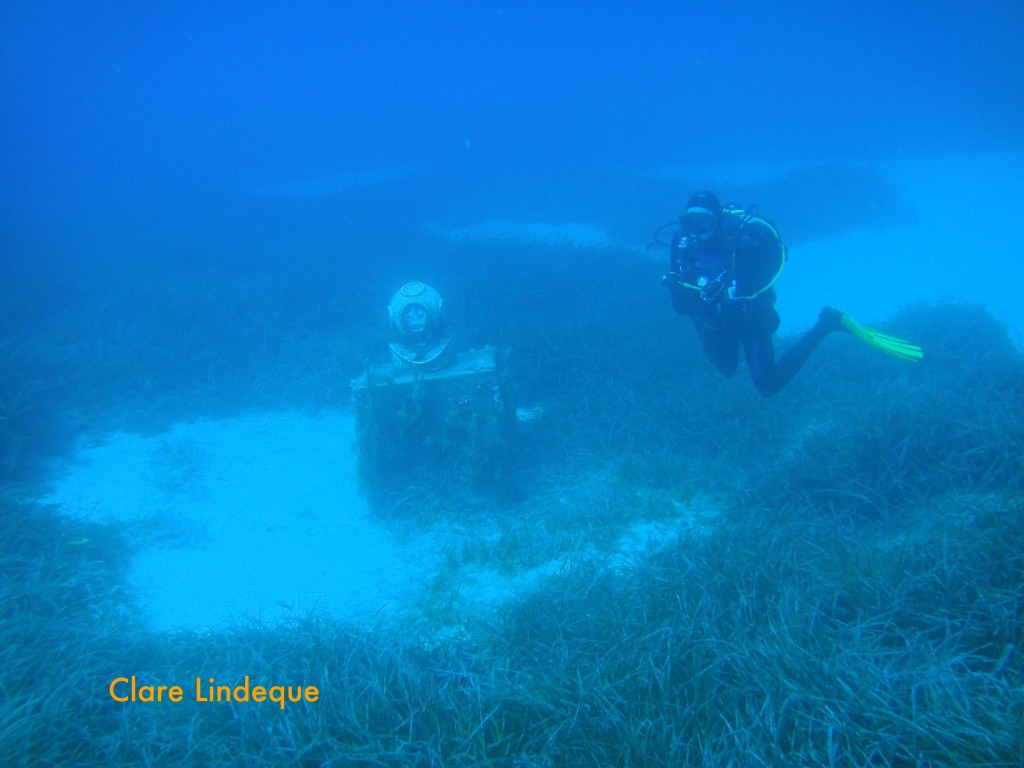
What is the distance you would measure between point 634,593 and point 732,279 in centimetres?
266

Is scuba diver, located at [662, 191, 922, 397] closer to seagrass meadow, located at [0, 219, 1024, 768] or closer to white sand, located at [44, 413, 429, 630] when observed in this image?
seagrass meadow, located at [0, 219, 1024, 768]

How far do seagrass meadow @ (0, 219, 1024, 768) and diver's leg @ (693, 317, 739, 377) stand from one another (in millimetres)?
824

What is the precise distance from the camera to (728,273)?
4.53m

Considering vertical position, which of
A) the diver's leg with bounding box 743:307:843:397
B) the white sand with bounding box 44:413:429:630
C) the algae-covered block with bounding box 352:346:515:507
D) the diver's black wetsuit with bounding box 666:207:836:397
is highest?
the diver's black wetsuit with bounding box 666:207:836:397

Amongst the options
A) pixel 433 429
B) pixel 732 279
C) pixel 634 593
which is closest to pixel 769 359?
pixel 732 279

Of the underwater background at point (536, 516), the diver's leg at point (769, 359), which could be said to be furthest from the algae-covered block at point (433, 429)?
the diver's leg at point (769, 359)

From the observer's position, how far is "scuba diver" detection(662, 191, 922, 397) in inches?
178

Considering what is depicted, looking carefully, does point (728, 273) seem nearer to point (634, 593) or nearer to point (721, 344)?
point (721, 344)

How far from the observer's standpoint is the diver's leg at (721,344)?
491 cm

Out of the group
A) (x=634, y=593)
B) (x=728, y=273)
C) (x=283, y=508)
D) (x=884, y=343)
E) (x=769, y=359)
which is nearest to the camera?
(x=634, y=593)

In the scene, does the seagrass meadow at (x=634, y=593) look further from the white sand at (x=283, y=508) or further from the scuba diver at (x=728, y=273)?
the scuba diver at (x=728, y=273)

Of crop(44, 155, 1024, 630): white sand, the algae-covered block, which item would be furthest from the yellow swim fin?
the algae-covered block

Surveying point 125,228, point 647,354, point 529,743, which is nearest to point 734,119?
point 647,354

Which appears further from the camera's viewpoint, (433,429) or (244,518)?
(244,518)
